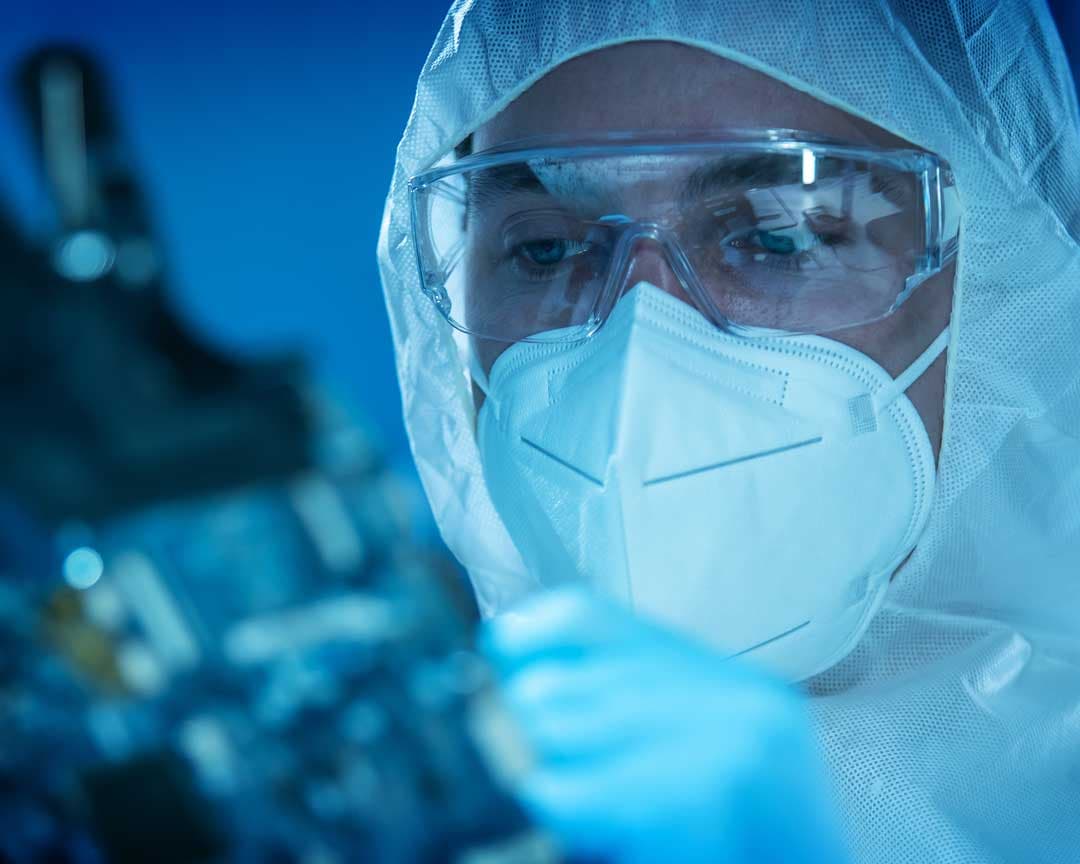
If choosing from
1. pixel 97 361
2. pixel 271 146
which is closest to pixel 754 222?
pixel 97 361

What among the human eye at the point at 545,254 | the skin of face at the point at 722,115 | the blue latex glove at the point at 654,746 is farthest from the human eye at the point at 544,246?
the blue latex glove at the point at 654,746

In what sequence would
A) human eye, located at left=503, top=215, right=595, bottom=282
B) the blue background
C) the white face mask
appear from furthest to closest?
A: the blue background < human eye, located at left=503, top=215, right=595, bottom=282 < the white face mask

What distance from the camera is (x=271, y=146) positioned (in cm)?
178

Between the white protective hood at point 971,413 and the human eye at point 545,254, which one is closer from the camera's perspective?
the white protective hood at point 971,413

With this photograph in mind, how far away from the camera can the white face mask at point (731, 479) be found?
0.92m

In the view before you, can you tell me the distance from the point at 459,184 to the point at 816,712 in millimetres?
743

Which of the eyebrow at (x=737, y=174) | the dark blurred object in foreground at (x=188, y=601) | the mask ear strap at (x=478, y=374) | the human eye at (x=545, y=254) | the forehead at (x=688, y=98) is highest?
the forehead at (x=688, y=98)

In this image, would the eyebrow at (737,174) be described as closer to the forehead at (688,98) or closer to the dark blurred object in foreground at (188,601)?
the forehead at (688,98)

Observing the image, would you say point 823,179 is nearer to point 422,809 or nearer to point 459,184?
point 459,184

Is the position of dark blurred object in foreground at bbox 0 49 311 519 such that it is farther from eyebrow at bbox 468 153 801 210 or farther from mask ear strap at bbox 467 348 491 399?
eyebrow at bbox 468 153 801 210

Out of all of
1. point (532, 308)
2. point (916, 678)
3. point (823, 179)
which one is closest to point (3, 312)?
point (532, 308)

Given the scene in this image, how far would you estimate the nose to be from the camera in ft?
3.33

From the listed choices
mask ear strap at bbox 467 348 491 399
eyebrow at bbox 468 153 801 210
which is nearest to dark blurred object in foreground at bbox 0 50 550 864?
mask ear strap at bbox 467 348 491 399

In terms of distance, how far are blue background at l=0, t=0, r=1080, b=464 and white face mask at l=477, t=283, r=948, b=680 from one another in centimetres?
77
